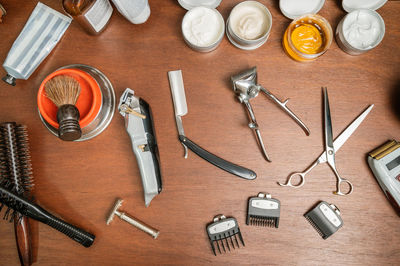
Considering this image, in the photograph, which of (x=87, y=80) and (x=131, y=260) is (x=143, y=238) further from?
(x=87, y=80)

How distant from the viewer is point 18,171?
27.6 inches

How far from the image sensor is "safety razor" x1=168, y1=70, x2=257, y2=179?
2.36 ft

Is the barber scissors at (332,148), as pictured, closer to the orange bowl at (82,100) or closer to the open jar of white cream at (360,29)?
the open jar of white cream at (360,29)

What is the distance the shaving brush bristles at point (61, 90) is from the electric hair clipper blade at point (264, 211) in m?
0.52

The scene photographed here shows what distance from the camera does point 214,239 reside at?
2.33 ft

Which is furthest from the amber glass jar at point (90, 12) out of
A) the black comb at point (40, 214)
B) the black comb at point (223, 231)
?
the black comb at point (223, 231)

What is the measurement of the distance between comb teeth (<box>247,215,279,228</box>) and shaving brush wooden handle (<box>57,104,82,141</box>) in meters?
0.48

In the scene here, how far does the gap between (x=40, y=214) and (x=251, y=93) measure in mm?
607

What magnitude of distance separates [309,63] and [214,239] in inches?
21.0

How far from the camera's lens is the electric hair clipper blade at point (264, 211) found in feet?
2.32

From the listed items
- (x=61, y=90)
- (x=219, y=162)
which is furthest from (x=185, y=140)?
(x=61, y=90)

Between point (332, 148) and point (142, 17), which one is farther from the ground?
point (142, 17)

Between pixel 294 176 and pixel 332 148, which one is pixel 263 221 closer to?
pixel 294 176

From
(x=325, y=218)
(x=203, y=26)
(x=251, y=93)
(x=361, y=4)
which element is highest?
(x=361, y=4)
